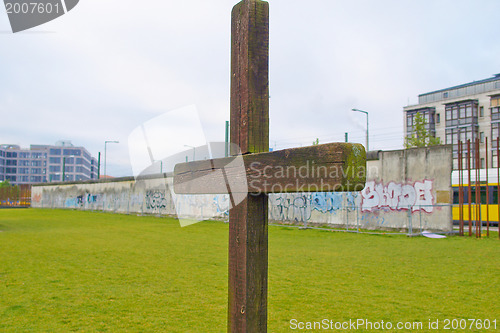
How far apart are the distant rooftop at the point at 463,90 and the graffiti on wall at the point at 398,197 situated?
52538 mm

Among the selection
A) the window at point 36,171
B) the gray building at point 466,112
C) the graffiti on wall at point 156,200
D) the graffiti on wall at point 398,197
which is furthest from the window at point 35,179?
the graffiti on wall at point 398,197

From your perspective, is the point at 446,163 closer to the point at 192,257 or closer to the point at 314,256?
the point at 314,256

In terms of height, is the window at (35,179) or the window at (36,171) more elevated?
the window at (36,171)

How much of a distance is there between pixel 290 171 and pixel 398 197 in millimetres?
15407

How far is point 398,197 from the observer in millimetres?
16047

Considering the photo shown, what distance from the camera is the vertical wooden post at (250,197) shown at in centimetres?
188

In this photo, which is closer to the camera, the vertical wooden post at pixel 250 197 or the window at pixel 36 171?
the vertical wooden post at pixel 250 197

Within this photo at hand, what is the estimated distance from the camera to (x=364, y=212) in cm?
1691

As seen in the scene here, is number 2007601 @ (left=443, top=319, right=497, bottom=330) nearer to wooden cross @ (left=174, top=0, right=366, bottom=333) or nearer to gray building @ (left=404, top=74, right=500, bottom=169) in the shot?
wooden cross @ (left=174, top=0, right=366, bottom=333)

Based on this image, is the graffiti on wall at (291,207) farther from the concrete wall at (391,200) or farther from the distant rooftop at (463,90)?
the distant rooftop at (463,90)

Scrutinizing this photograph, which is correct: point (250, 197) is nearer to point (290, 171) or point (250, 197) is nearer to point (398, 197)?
point (290, 171)

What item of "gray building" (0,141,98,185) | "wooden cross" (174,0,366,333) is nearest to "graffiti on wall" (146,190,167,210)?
"wooden cross" (174,0,366,333)

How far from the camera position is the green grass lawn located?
4676 millimetres

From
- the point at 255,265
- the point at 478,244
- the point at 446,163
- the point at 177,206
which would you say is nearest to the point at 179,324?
the point at 255,265
